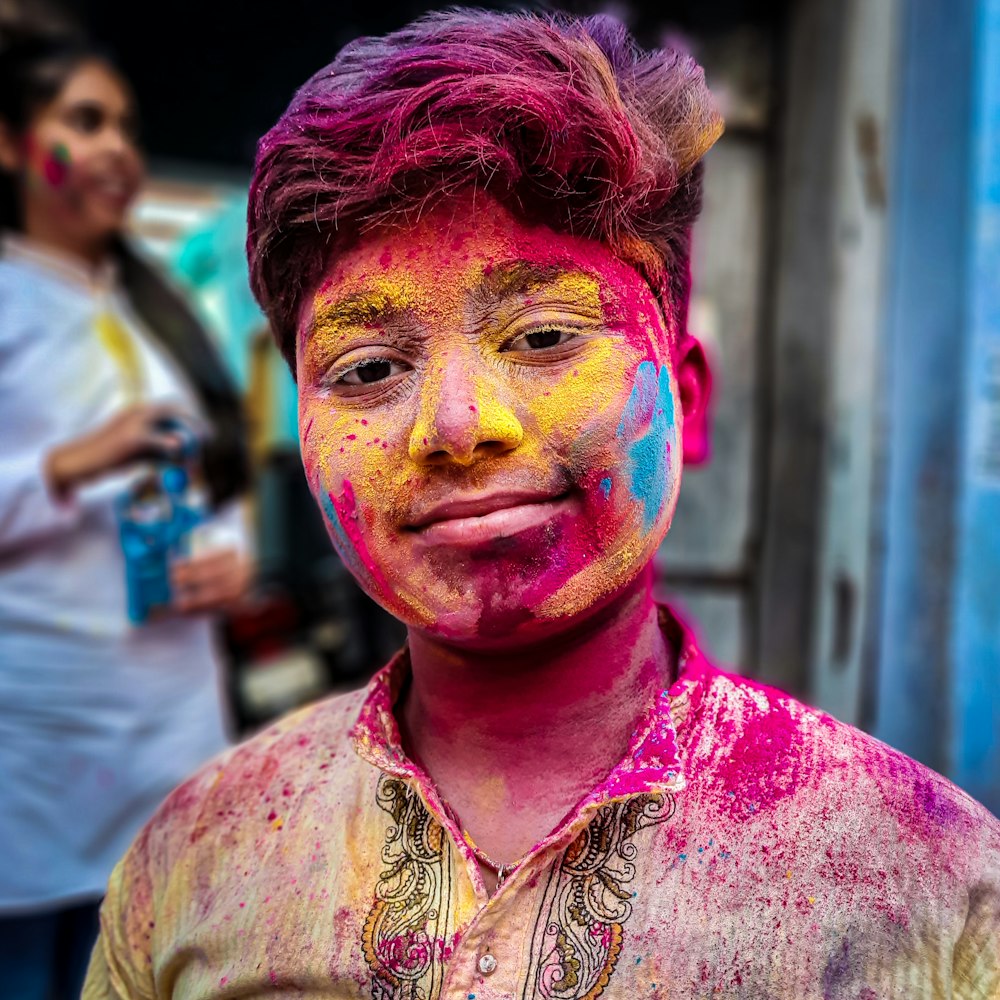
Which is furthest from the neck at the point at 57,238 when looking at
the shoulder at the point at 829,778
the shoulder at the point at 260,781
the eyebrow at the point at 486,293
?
the shoulder at the point at 829,778

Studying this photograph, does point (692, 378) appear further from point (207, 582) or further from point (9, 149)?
point (9, 149)

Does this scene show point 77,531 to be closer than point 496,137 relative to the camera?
No

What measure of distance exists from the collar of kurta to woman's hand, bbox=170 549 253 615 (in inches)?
55.3

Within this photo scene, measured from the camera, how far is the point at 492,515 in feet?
3.71

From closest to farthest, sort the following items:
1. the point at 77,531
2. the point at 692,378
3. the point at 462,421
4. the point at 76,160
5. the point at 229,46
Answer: the point at 462,421 → the point at 692,378 → the point at 77,531 → the point at 76,160 → the point at 229,46

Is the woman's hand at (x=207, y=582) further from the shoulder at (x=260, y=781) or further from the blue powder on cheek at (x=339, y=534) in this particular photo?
the blue powder on cheek at (x=339, y=534)

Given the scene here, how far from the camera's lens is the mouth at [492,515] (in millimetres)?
1127

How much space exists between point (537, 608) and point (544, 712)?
19 centimetres

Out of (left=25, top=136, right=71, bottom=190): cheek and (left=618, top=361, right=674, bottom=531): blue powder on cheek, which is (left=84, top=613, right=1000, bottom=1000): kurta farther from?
(left=25, top=136, right=71, bottom=190): cheek

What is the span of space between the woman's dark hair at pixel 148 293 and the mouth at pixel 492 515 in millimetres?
1913

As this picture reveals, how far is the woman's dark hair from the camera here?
2877mm

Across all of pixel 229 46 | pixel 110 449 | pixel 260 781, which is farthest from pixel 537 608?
pixel 229 46

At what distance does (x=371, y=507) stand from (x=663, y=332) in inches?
15.8

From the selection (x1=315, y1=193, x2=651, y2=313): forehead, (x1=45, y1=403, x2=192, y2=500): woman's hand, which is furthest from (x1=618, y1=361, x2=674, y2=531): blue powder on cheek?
(x1=45, y1=403, x2=192, y2=500): woman's hand
